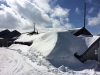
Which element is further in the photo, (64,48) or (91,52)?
(91,52)

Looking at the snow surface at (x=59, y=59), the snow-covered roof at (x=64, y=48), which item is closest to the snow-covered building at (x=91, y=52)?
the snow-covered roof at (x=64, y=48)

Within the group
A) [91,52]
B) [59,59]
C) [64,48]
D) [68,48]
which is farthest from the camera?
[91,52]

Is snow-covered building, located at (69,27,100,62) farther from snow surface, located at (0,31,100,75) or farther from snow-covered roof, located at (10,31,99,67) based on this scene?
snow surface, located at (0,31,100,75)

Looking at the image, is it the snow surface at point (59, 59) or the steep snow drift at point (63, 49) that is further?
the steep snow drift at point (63, 49)

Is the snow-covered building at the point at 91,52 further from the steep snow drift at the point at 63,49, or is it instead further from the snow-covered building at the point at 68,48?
the steep snow drift at the point at 63,49

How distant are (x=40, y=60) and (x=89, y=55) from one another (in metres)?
6.21

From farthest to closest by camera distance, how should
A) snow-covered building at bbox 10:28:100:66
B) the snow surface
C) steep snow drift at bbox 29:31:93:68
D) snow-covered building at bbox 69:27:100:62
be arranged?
snow-covered building at bbox 69:27:100:62, snow-covered building at bbox 10:28:100:66, steep snow drift at bbox 29:31:93:68, the snow surface

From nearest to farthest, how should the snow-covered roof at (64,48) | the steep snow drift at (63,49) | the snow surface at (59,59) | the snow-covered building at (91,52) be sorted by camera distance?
1. the snow surface at (59,59)
2. the steep snow drift at (63,49)
3. the snow-covered roof at (64,48)
4. the snow-covered building at (91,52)

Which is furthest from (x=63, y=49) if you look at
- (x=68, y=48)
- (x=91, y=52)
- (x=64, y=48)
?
(x=91, y=52)

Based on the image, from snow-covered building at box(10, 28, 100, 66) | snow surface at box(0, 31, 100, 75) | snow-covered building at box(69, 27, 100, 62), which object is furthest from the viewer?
snow-covered building at box(69, 27, 100, 62)

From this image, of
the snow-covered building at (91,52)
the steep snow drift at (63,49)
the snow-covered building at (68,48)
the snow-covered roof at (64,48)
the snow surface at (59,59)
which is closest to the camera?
Answer: the snow surface at (59,59)

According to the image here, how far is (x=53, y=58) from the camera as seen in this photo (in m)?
12.8

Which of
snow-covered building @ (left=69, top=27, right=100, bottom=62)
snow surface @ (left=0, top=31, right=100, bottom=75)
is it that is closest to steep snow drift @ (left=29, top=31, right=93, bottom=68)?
snow surface @ (left=0, top=31, right=100, bottom=75)

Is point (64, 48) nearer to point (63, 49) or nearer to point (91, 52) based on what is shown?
point (63, 49)
